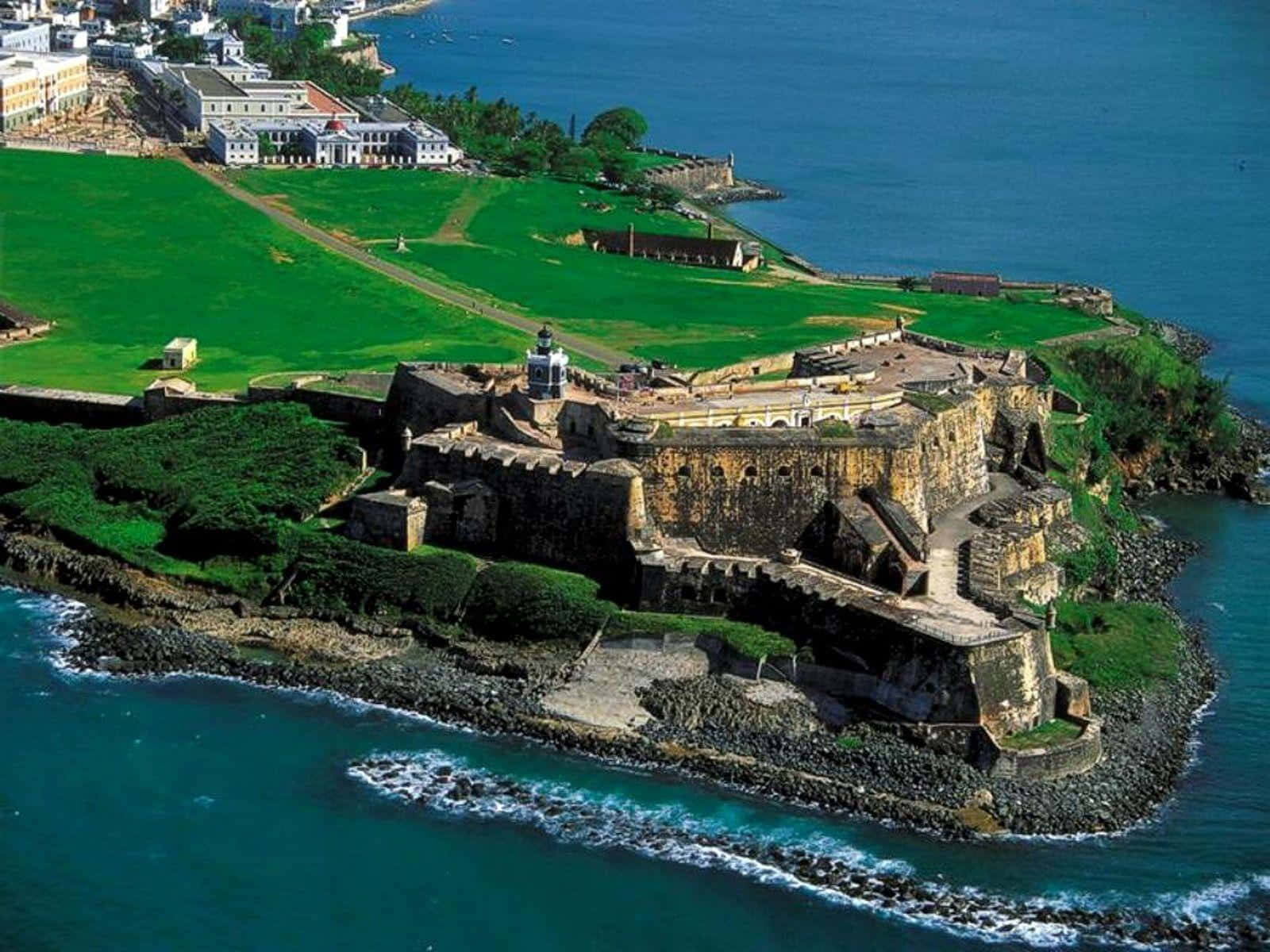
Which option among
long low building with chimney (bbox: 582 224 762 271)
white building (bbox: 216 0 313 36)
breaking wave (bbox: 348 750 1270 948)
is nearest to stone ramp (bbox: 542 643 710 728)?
breaking wave (bbox: 348 750 1270 948)

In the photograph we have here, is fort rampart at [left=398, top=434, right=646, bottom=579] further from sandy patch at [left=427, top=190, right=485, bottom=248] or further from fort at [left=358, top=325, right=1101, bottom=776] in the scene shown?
sandy patch at [left=427, top=190, right=485, bottom=248]

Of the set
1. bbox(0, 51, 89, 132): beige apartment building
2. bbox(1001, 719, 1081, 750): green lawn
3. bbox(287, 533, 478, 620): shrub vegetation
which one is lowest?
bbox(1001, 719, 1081, 750): green lawn

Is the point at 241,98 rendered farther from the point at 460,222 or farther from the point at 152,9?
the point at 152,9

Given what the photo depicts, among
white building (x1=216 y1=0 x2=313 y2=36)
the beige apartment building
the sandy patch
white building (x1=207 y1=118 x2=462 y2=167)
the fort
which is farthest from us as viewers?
white building (x1=216 y1=0 x2=313 y2=36)

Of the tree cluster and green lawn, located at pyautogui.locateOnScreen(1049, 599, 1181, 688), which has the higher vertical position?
the tree cluster

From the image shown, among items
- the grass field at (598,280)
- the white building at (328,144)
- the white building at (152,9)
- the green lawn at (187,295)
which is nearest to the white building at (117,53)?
the white building at (152,9)

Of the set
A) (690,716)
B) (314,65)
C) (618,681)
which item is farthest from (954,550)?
(314,65)
